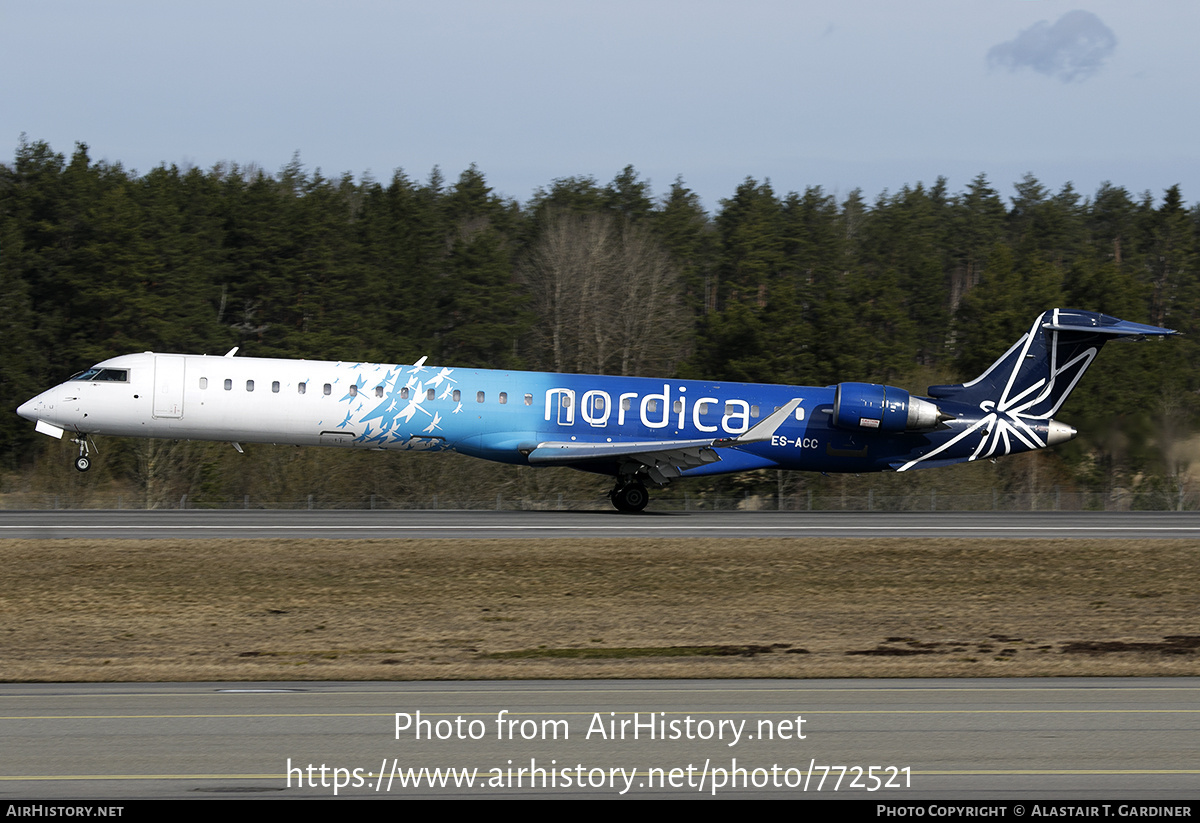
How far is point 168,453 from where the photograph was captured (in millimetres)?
44469

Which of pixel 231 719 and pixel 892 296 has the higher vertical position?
pixel 892 296

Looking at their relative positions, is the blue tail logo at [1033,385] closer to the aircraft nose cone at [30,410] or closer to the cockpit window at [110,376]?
the cockpit window at [110,376]

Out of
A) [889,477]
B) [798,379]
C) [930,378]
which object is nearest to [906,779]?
[889,477]

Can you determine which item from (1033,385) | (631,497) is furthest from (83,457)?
(1033,385)

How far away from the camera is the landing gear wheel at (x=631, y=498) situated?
1218 inches

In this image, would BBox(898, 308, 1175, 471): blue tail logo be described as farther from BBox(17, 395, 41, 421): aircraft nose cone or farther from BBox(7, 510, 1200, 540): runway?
BBox(17, 395, 41, 421): aircraft nose cone

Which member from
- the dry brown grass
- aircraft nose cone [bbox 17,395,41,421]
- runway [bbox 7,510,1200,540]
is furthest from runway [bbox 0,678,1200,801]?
aircraft nose cone [bbox 17,395,41,421]

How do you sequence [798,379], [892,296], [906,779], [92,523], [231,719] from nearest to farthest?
[906,779]
[231,719]
[92,523]
[798,379]
[892,296]

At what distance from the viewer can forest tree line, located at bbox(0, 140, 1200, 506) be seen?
53.3 meters

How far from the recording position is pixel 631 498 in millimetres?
30984

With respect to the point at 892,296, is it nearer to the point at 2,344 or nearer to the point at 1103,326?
the point at 1103,326

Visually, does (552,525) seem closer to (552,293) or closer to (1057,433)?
(1057,433)

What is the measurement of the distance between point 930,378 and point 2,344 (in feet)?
143

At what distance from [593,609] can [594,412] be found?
11.3m
